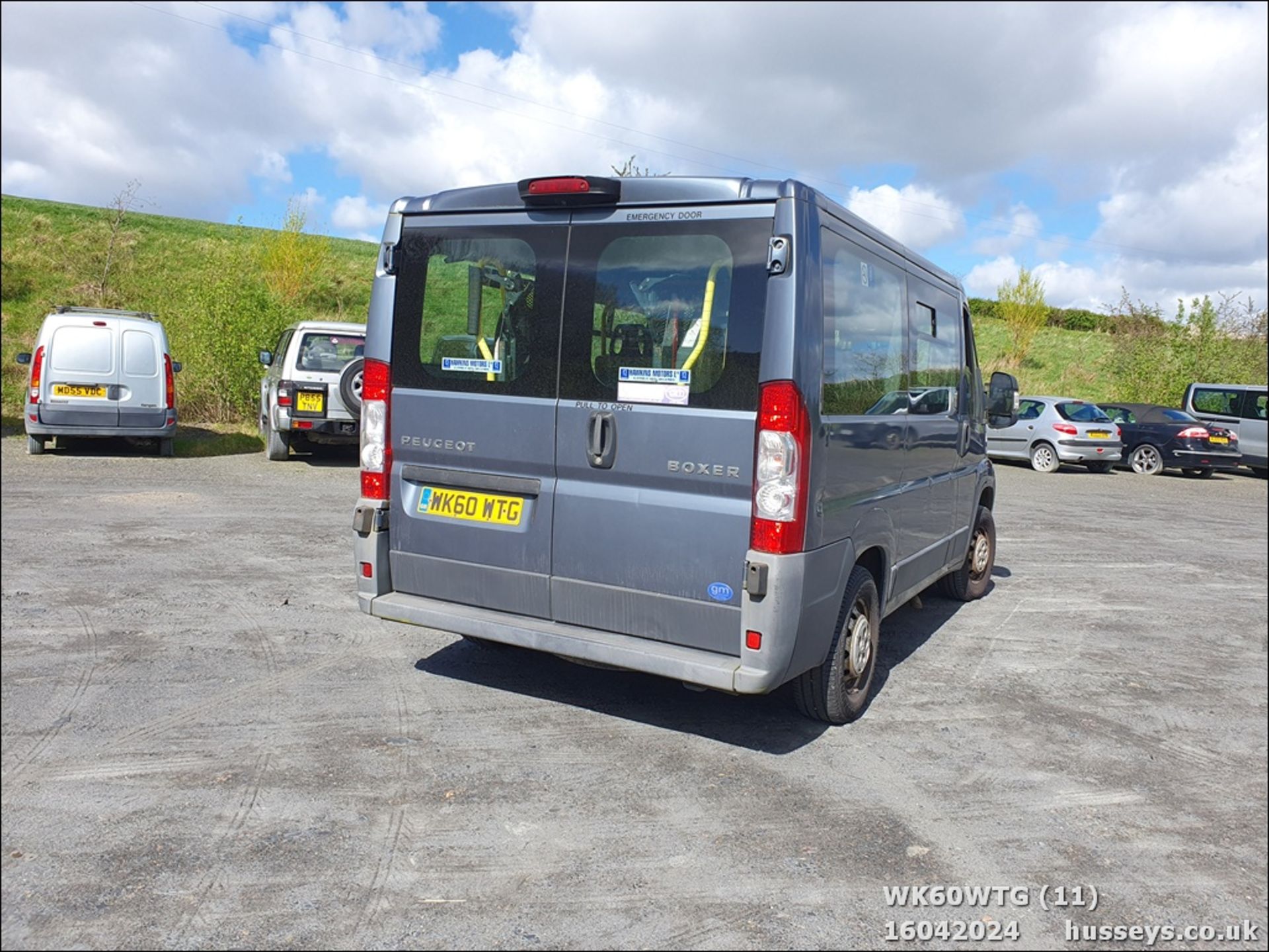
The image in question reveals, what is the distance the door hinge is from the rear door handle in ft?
3.00

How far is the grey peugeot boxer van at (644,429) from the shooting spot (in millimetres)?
4012

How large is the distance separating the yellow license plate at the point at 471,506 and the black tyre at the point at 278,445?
1027cm

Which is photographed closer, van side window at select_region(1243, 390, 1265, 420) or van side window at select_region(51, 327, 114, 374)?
van side window at select_region(51, 327, 114, 374)

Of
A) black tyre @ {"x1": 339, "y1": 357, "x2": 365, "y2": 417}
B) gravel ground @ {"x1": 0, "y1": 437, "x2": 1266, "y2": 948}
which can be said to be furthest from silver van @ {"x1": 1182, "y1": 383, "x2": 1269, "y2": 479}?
black tyre @ {"x1": 339, "y1": 357, "x2": 365, "y2": 417}

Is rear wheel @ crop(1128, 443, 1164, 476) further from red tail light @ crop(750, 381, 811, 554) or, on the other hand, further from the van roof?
red tail light @ crop(750, 381, 811, 554)

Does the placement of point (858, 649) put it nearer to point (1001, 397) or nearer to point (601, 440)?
point (601, 440)

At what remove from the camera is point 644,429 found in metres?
4.20

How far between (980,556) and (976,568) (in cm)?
10

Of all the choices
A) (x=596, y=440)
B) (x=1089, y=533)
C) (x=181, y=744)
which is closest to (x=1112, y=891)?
(x=596, y=440)

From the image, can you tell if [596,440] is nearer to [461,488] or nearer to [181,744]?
[461,488]

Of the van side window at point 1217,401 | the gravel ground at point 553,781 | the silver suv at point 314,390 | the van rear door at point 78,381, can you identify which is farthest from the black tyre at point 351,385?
the van side window at point 1217,401

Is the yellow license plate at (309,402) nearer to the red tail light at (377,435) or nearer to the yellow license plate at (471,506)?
the red tail light at (377,435)

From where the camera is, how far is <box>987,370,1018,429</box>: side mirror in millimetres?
7367

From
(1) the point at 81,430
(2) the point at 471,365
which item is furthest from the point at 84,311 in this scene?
(2) the point at 471,365
